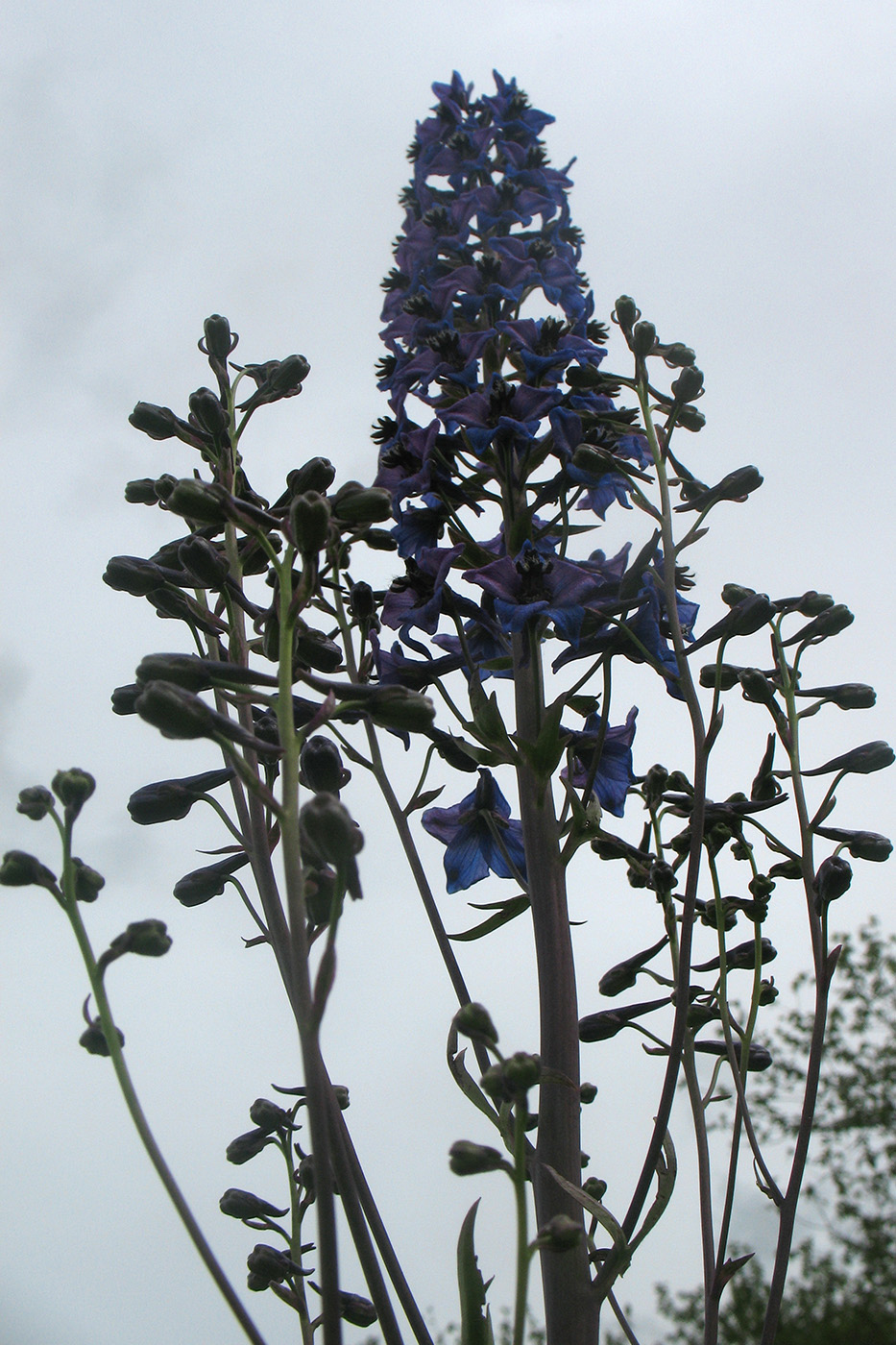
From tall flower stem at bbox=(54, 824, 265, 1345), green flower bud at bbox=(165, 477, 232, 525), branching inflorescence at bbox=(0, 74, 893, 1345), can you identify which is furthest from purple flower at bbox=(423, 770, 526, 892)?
tall flower stem at bbox=(54, 824, 265, 1345)

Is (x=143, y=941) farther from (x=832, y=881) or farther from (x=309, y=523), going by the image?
(x=832, y=881)

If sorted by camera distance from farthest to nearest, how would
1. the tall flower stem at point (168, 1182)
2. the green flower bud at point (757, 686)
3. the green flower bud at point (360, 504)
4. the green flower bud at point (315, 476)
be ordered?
the green flower bud at point (757, 686)
the green flower bud at point (315, 476)
the green flower bud at point (360, 504)
the tall flower stem at point (168, 1182)

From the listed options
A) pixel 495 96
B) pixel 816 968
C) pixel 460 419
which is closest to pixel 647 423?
pixel 460 419

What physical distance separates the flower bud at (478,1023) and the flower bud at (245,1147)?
50cm

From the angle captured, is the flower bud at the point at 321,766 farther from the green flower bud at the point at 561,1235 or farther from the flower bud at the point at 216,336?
the flower bud at the point at 216,336

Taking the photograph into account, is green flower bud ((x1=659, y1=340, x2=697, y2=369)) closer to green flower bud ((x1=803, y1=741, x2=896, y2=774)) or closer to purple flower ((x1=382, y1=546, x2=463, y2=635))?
purple flower ((x1=382, y1=546, x2=463, y2=635))

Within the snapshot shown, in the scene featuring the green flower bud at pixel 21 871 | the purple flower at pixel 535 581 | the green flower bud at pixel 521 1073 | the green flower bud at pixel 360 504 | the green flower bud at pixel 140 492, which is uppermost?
the green flower bud at pixel 140 492

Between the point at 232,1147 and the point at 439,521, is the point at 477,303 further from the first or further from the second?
the point at 232,1147

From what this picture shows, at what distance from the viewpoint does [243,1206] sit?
1.05 meters

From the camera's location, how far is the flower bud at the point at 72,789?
0.77 m

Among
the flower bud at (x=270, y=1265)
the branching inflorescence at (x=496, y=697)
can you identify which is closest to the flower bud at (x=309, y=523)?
the branching inflorescence at (x=496, y=697)

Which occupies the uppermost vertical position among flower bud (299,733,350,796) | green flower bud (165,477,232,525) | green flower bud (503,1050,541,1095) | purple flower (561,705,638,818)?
purple flower (561,705,638,818)

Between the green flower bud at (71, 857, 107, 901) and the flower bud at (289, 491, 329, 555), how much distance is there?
0.88 feet

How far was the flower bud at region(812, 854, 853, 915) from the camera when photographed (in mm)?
976
